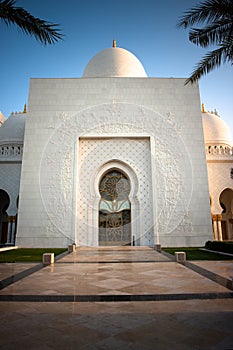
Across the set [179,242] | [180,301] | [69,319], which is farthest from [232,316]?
[179,242]

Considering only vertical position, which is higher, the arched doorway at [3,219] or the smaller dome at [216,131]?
the smaller dome at [216,131]

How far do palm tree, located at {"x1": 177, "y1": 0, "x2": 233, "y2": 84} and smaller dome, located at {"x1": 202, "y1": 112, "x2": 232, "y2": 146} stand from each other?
379 inches

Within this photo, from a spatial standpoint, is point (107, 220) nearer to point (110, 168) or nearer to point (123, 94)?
point (110, 168)

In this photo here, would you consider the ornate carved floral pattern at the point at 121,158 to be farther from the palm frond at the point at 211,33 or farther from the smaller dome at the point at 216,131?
the palm frond at the point at 211,33

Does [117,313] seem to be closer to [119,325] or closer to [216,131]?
[119,325]

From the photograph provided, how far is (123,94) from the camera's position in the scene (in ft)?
38.9

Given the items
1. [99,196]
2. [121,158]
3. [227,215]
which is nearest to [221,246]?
[99,196]

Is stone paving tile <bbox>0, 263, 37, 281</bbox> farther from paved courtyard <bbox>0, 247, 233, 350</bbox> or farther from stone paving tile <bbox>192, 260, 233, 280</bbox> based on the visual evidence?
stone paving tile <bbox>192, 260, 233, 280</bbox>

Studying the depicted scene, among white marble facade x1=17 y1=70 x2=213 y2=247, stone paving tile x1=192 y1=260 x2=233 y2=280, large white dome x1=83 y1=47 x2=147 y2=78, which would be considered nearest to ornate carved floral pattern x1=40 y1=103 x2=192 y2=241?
white marble facade x1=17 y1=70 x2=213 y2=247

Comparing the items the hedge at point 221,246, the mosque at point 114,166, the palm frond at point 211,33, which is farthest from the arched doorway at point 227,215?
the palm frond at point 211,33

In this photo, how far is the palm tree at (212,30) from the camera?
5.27 metres

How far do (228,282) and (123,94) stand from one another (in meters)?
A: 9.99

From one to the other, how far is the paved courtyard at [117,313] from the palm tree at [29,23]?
4.35 meters

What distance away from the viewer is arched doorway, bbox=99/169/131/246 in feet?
36.1
